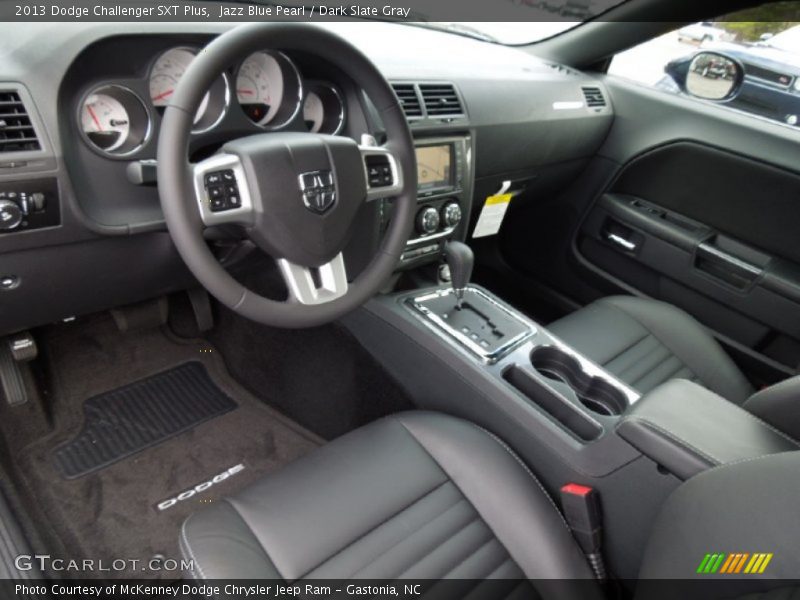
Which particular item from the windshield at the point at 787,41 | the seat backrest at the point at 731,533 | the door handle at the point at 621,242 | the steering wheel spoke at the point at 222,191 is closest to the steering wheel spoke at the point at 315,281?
the steering wheel spoke at the point at 222,191

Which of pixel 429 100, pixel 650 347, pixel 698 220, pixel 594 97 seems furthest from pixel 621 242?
pixel 429 100

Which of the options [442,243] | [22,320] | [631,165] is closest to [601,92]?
[631,165]

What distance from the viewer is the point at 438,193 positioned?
1.50 meters

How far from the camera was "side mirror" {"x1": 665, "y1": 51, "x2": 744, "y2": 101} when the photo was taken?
1.91m

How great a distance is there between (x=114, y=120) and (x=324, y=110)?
0.42m

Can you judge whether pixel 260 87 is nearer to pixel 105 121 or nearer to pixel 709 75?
pixel 105 121

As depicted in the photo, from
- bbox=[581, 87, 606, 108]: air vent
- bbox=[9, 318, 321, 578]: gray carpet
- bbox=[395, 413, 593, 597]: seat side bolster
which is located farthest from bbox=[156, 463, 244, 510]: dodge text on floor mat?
bbox=[581, 87, 606, 108]: air vent

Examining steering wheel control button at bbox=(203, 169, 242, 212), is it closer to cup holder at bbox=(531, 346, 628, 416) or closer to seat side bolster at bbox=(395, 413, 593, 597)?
seat side bolster at bbox=(395, 413, 593, 597)

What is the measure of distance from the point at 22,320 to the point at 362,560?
30.0 inches

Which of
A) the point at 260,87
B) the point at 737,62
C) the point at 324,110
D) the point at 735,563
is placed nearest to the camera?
the point at 735,563

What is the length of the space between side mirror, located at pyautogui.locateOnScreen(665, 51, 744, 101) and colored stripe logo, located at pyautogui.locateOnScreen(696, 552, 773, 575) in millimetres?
1664

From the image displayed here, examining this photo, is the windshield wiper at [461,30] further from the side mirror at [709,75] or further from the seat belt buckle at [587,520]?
the seat belt buckle at [587,520]

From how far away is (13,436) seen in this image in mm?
1513

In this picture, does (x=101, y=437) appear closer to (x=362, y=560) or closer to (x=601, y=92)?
(x=362, y=560)
